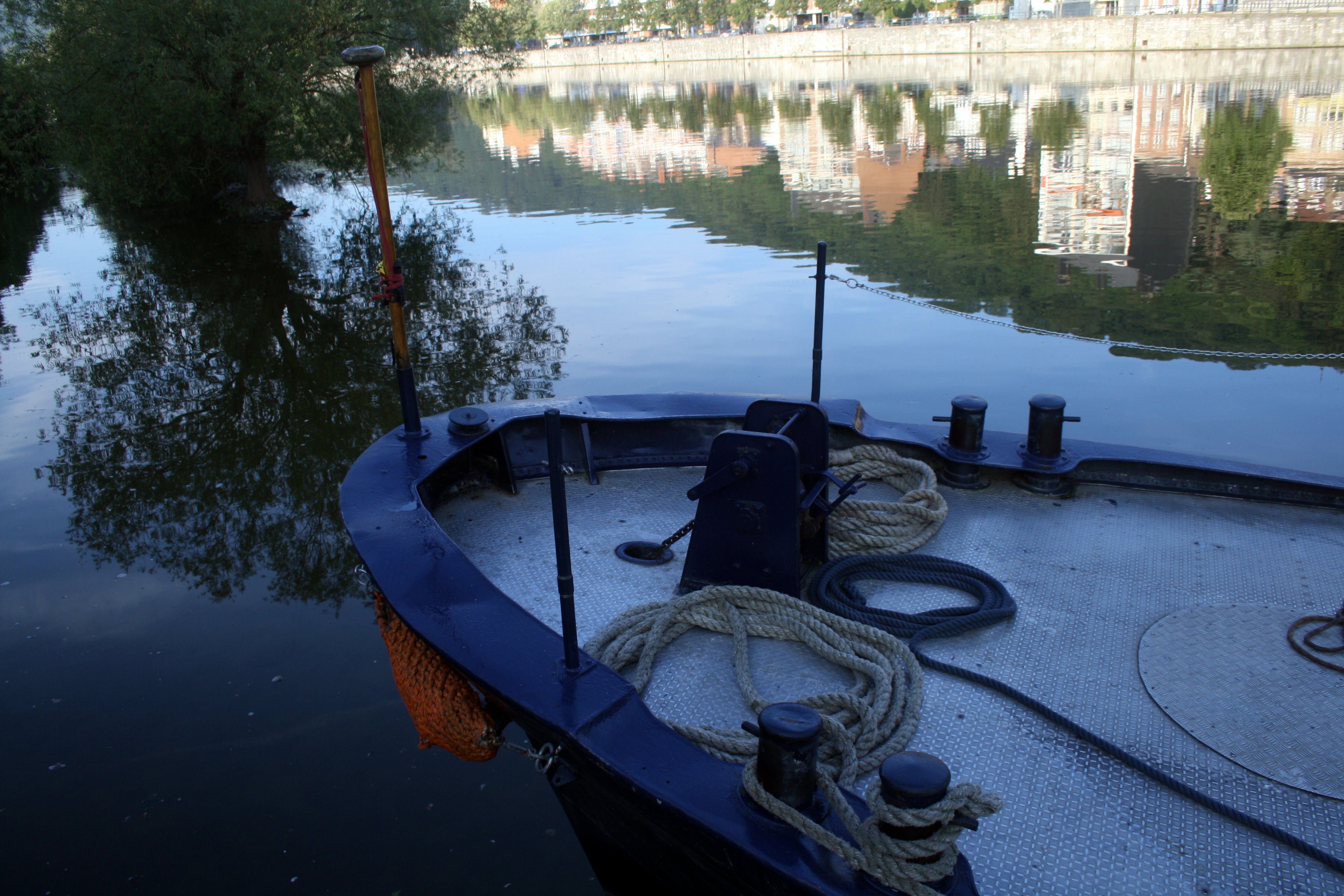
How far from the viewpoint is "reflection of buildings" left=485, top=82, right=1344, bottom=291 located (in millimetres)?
12766

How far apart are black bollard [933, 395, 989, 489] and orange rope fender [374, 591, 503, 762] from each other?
2113mm

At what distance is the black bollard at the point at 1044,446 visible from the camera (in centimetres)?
371

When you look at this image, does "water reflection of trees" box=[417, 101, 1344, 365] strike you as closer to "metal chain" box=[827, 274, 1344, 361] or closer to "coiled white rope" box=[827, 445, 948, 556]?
"metal chain" box=[827, 274, 1344, 361]

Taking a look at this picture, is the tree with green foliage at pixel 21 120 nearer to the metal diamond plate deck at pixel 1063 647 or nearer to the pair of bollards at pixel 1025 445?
the metal diamond plate deck at pixel 1063 647

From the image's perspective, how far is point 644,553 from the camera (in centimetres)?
365

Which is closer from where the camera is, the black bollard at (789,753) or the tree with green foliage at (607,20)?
the black bollard at (789,753)

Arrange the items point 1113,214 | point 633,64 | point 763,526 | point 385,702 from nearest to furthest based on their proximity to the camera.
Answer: point 763,526
point 385,702
point 1113,214
point 633,64

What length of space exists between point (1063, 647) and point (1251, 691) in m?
0.50

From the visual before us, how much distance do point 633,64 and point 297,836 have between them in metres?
66.5

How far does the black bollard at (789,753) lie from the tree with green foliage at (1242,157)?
43.4 ft

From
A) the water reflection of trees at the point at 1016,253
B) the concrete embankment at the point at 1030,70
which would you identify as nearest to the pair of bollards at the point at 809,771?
the water reflection of trees at the point at 1016,253

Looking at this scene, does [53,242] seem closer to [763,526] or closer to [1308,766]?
[763,526]

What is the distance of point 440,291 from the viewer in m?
11.0

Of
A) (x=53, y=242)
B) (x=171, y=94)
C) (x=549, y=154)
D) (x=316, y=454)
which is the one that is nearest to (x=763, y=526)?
(x=316, y=454)
